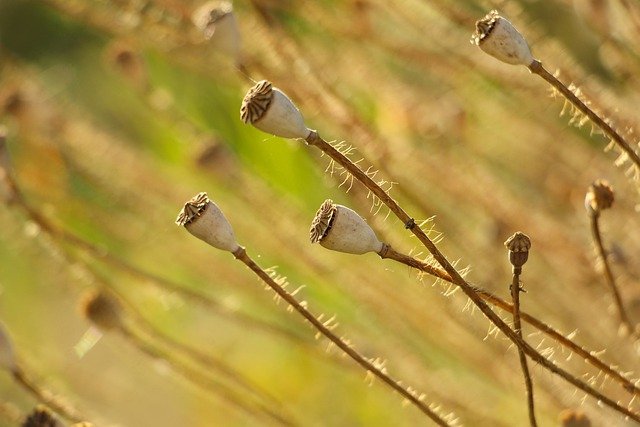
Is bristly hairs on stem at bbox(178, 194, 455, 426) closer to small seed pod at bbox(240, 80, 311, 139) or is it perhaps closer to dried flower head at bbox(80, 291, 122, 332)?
small seed pod at bbox(240, 80, 311, 139)

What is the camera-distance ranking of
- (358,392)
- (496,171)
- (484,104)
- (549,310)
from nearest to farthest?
(549,310) < (484,104) < (496,171) < (358,392)

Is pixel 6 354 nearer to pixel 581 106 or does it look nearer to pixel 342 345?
pixel 342 345

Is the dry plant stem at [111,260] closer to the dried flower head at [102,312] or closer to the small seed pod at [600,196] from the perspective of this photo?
the dried flower head at [102,312]

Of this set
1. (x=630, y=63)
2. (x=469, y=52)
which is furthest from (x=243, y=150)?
(x=630, y=63)

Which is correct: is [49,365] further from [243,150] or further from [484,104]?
[484,104]

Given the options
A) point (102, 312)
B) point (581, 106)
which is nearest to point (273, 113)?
point (581, 106)

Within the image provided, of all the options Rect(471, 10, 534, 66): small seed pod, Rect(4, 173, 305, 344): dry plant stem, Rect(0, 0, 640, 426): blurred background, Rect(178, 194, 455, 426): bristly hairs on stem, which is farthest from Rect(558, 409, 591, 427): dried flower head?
Rect(4, 173, 305, 344): dry plant stem
